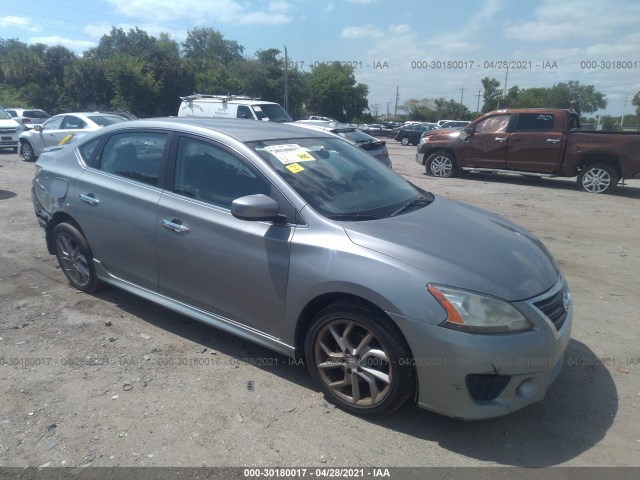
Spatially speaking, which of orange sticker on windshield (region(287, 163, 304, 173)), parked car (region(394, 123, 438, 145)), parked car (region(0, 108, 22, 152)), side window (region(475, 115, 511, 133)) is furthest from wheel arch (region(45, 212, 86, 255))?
parked car (region(394, 123, 438, 145))

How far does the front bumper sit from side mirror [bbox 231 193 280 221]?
3.43 ft

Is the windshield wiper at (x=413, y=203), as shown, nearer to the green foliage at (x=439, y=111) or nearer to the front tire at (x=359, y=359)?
the front tire at (x=359, y=359)

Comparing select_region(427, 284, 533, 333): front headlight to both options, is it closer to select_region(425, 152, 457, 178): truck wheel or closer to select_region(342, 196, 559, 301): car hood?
select_region(342, 196, 559, 301): car hood

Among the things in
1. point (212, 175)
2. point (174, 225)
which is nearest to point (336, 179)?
point (212, 175)

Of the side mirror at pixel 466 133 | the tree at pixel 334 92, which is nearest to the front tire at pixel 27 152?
the side mirror at pixel 466 133

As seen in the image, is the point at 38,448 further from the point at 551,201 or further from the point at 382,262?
the point at 551,201

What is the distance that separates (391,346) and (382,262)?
19.0 inches

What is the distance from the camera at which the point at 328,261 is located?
10.2ft

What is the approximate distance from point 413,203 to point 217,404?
2.06m

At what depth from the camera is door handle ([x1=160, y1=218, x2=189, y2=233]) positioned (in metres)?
3.78

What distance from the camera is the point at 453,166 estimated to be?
14.6 meters

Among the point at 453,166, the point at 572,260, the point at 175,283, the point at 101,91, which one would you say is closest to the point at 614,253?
the point at 572,260

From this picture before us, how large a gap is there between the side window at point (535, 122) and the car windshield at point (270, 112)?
761 centimetres

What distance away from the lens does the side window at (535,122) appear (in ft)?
42.7
